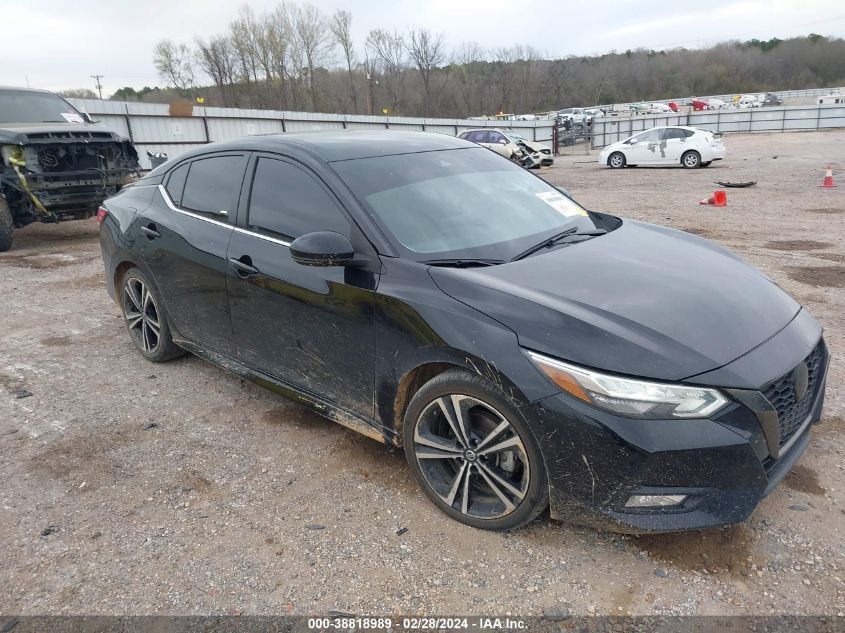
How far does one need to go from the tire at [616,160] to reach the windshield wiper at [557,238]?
20.9m

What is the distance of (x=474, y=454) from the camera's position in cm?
254

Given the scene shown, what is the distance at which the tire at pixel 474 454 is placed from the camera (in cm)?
238

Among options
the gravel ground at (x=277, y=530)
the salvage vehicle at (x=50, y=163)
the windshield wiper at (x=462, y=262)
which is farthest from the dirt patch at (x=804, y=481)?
the salvage vehicle at (x=50, y=163)

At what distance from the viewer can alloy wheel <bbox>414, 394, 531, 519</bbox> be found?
2.46 m

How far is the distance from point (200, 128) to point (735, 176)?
17.7 meters

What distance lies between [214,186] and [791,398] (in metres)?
3.30

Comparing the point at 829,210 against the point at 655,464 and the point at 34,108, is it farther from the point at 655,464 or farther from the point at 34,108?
the point at 34,108

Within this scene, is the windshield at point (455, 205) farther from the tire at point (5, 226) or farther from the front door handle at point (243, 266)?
the tire at point (5, 226)

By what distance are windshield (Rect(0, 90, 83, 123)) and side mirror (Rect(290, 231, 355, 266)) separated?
28.7ft

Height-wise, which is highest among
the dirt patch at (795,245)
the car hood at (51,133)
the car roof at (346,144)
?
the car hood at (51,133)

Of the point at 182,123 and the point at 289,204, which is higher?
the point at 182,123

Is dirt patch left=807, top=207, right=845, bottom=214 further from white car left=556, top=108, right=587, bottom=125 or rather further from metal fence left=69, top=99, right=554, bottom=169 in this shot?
white car left=556, top=108, right=587, bottom=125

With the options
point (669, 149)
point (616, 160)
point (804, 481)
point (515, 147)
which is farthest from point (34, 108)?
point (616, 160)

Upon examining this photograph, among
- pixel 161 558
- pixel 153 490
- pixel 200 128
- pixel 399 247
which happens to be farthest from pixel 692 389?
pixel 200 128
